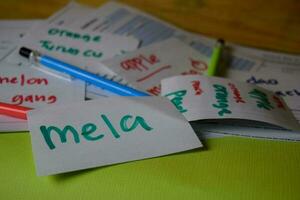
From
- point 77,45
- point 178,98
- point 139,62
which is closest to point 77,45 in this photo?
point 77,45

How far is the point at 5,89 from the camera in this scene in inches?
19.3

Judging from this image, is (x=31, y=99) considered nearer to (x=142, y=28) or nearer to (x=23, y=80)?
(x=23, y=80)

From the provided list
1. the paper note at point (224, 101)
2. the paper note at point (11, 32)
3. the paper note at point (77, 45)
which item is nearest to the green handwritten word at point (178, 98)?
the paper note at point (224, 101)

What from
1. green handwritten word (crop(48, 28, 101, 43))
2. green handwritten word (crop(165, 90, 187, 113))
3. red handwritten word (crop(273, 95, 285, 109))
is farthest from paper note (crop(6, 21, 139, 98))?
red handwritten word (crop(273, 95, 285, 109))

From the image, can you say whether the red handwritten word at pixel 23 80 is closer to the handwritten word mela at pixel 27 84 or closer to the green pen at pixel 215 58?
the handwritten word mela at pixel 27 84

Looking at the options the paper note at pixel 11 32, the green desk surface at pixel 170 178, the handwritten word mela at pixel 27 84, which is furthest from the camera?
the paper note at pixel 11 32

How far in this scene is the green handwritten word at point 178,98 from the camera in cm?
46

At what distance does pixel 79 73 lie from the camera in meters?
0.52

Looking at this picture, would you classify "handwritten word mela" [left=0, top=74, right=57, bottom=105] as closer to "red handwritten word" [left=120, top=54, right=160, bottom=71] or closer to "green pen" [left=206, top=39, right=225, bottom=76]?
"red handwritten word" [left=120, top=54, right=160, bottom=71]

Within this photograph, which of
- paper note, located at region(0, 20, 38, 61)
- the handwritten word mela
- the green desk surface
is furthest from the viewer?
paper note, located at region(0, 20, 38, 61)

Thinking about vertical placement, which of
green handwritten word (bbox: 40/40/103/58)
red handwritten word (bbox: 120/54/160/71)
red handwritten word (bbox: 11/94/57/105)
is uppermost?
green handwritten word (bbox: 40/40/103/58)

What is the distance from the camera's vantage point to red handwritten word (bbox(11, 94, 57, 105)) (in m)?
0.47

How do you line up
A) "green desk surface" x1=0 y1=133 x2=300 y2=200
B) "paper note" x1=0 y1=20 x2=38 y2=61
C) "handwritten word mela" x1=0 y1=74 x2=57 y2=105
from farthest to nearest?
1. "paper note" x1=0 y1=20 x2=38 y2=61
2. "handwritten word mela" x1=0 y1=74 x2=57 y2=105
3. "green desk surface" x1=0 y1=133 x2=300 y2=200

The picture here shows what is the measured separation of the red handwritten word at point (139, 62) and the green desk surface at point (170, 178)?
177 millimetres
